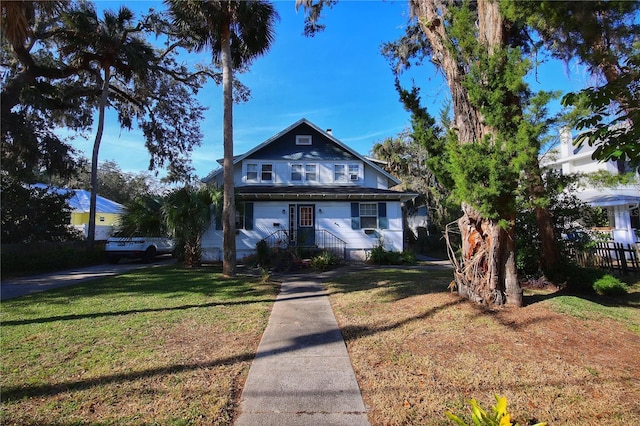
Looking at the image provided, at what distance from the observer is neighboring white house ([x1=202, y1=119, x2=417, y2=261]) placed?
16.1 meters

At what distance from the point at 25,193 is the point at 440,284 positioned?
16.8 metres

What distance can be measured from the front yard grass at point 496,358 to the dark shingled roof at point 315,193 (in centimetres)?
964

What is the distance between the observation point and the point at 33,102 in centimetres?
1374

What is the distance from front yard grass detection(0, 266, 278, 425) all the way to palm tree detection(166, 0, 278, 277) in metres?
3.21

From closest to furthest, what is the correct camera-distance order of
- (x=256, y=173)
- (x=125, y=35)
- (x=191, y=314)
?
(x=191, y=314)
(x=125, y=35)
(x=256, y=173)

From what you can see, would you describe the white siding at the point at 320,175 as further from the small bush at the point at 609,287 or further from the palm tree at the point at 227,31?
the small bush at the point at 609,287

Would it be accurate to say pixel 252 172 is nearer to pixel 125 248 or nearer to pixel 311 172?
pixel 311 172

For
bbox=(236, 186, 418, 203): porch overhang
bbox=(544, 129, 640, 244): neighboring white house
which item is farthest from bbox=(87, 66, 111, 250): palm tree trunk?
bbox=(544, 129, 640, 244): neighboring white house

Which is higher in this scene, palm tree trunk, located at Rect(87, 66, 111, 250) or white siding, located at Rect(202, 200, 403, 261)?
palm tree trunk, located at Rect(87, 66, 111, 250)

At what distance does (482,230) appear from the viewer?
20.1 feet

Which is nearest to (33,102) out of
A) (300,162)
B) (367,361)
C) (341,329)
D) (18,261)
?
(18,261)

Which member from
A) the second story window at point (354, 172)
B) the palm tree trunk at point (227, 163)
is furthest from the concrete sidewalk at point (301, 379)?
the second story window at point (354, 172)

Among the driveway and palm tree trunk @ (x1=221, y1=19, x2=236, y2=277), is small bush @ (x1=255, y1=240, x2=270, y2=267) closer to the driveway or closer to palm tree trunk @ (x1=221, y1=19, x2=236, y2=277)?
palm tree trunk @ (x1=221, y1=19, x2=236, y2=277)

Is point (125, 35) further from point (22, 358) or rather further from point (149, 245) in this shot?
point (22, 358)
